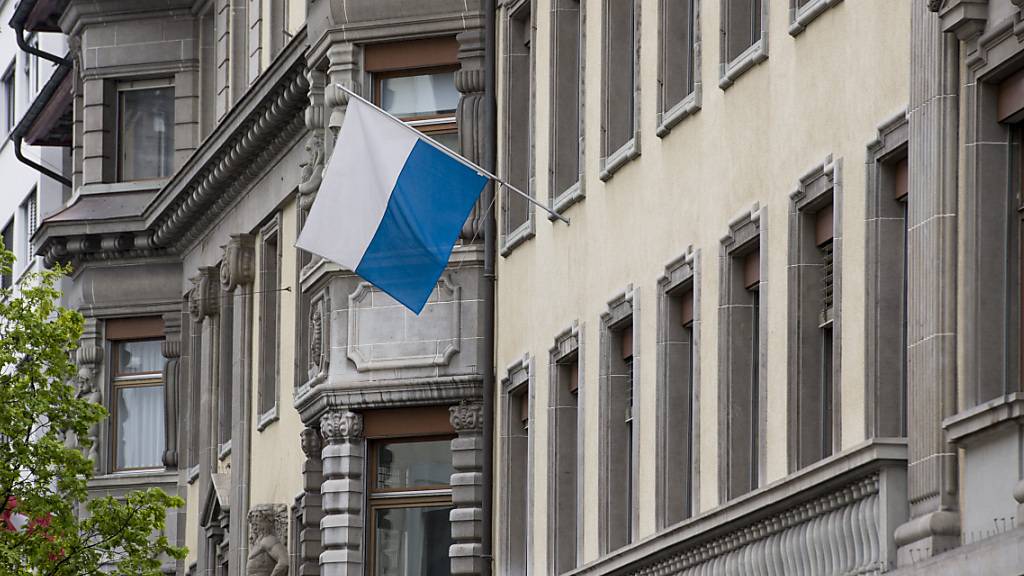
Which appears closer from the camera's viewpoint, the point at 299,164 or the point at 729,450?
the point at 729,450

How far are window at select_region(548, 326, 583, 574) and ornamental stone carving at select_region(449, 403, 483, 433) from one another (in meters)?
3.02

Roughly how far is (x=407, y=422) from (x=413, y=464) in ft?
1.89

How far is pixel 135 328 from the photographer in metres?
52.2

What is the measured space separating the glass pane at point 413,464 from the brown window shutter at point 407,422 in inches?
8.8

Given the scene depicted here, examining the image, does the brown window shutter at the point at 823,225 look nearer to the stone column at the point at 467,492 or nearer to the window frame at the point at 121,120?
the stone column at the point at 467,492

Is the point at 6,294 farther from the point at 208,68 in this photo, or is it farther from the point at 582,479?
the point at 582,479

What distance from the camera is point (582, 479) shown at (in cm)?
3133

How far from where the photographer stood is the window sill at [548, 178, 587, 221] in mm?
31425

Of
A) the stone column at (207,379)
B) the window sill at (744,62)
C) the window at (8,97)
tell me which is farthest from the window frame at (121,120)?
the window sill at (744,62)

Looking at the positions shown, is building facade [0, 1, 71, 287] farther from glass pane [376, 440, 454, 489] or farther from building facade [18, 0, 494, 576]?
glass pane [376, 440, 454, 489]

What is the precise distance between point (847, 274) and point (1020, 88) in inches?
131

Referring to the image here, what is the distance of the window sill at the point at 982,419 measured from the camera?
19844mm

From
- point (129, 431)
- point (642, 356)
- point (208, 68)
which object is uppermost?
point (208, 68)

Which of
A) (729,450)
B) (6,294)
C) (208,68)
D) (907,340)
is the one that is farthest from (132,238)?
(907,340)
